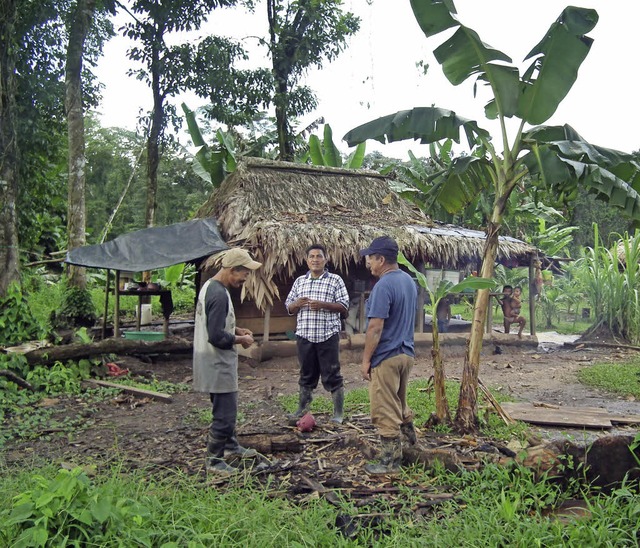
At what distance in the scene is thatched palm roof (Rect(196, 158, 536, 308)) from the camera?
33.7ft

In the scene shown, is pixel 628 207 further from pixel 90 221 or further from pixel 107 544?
pixel 90 221

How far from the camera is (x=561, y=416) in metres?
6.27

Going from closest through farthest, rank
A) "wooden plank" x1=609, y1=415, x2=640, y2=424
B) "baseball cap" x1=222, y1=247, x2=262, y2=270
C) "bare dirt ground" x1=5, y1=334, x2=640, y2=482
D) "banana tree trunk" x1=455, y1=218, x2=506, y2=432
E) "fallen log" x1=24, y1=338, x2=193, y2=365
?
"baseball cap" x1=222, y1=247, x2=262, y2=270 < "bare dirt ground" x1=5, y1=334, x2=640, y2=482 < "banana tree trunk" x1=455, y1=218, x2=506, y2=432 < "wooden plank" x1=609, y1=415, x2=640, y2=424 < "fallen log" x1=24, y1=338, x2=193, y2=365

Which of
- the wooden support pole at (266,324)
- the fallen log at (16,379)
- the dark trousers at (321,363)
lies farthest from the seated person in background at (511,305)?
the fallen log at (16,379)

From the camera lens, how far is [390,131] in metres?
5.81

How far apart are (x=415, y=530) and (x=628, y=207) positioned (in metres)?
3.65

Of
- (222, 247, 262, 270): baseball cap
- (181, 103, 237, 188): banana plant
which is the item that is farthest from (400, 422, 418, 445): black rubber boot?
(181, 103, 237, 188): banana plant

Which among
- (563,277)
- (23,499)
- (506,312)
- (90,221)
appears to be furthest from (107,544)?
(90,221)

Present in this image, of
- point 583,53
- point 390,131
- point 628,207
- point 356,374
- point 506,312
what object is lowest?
point 356,374

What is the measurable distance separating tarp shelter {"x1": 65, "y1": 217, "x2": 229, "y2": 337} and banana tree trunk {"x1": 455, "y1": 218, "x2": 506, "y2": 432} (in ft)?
19.8

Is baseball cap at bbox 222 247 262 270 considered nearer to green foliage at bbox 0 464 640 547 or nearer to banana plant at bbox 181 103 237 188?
green foliage at bbox 0 464 640 547

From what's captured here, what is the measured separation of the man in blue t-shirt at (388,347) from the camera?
4.48 m

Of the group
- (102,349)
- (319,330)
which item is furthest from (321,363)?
(102,349)

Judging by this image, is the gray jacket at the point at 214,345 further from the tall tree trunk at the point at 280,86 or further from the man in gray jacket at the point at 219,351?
the tall tree trunk at the point at 280,86
